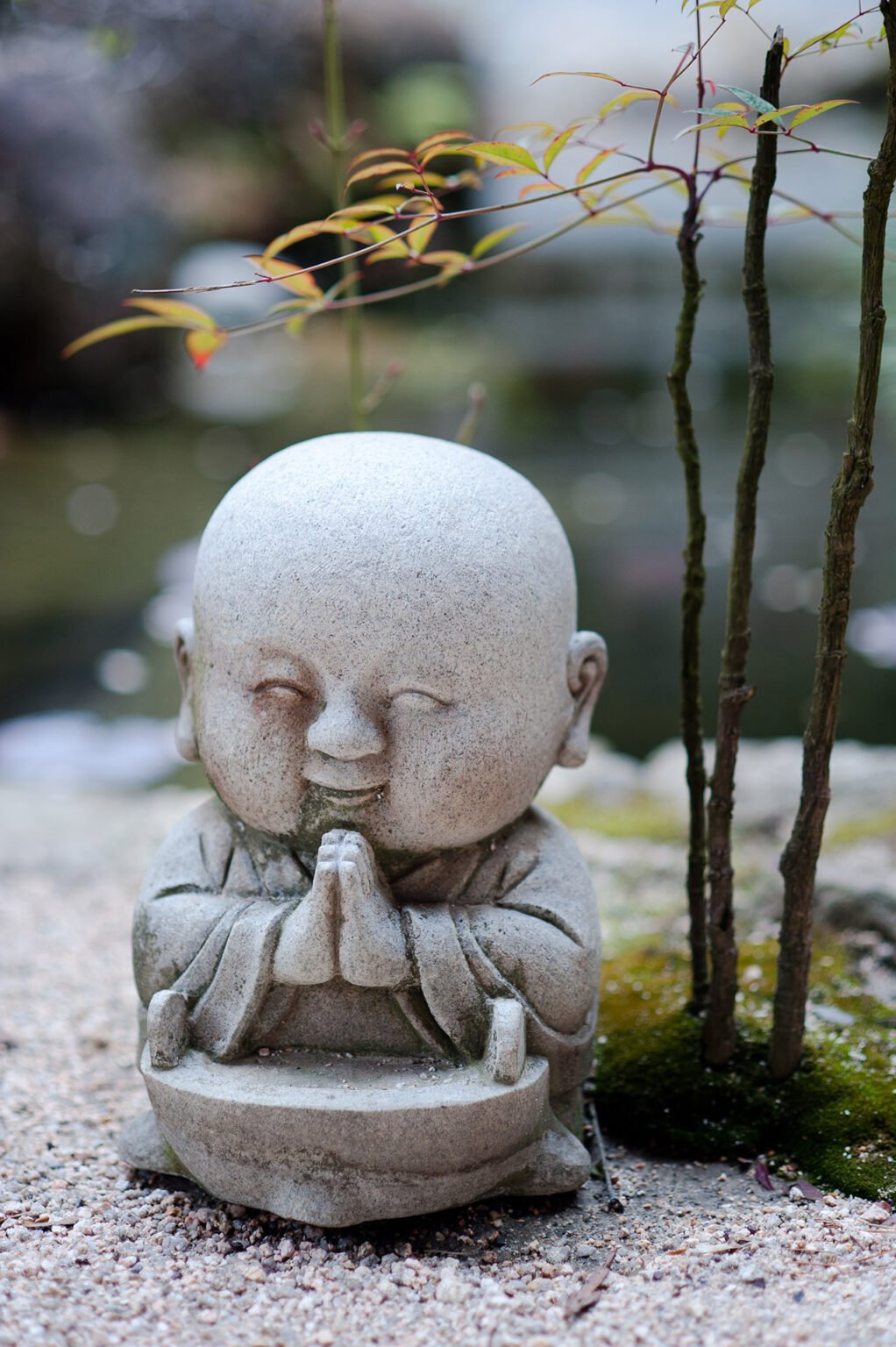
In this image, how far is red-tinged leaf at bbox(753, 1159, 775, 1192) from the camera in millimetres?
2400

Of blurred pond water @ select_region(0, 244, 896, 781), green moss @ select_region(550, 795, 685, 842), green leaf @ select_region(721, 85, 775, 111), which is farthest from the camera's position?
blurred pond water @ select_region(0, 244, 896, 781)

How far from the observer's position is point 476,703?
2.15 m

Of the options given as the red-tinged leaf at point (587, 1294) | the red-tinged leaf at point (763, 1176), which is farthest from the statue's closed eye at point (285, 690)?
the red-tinged leaf at point (763, 1176)

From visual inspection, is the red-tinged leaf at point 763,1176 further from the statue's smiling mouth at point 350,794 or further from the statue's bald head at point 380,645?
the statue's smiling mouth at point 350,794

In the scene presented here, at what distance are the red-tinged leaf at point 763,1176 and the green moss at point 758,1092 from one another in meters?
0.03

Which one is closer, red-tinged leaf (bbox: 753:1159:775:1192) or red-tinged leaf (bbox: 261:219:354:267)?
red-tinged leaf (bbox: 261:219:354:267)

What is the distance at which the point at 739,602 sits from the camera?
2.43 meters

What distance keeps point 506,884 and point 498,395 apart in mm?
8574

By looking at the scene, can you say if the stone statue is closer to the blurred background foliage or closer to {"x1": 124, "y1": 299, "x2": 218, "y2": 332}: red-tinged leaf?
{"x1": 124, "y1": 299, "x2": 218, "y2": 332}: red-tinged leaf

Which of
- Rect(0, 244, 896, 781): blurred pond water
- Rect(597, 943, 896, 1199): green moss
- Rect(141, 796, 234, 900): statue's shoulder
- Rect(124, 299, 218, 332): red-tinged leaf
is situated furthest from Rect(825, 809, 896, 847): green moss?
Rect(124, 299, 218, 332): red-tinged leaf

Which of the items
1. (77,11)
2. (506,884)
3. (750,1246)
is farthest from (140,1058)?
(77,11)

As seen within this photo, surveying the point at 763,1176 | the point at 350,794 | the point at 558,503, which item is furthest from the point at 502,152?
the point at 558,503

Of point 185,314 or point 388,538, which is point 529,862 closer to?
point 388,538

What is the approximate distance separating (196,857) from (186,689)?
32cm
